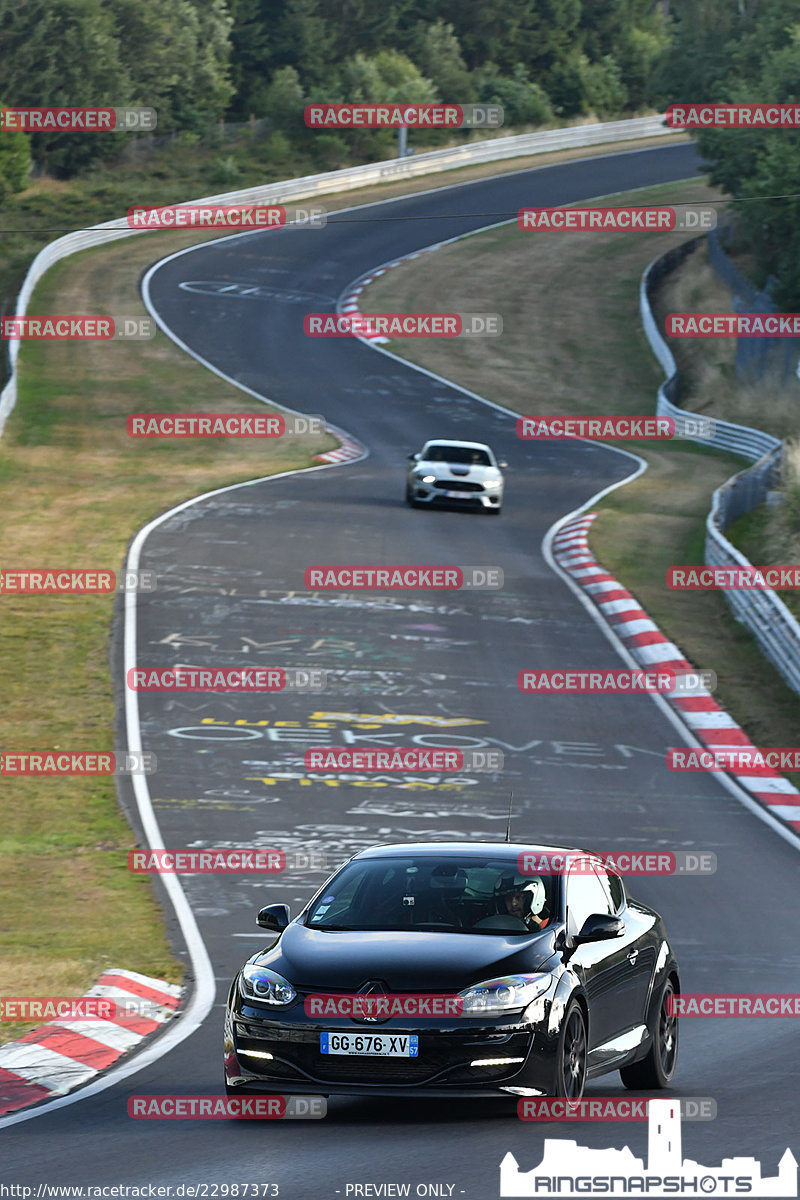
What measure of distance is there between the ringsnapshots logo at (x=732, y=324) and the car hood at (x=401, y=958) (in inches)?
1714

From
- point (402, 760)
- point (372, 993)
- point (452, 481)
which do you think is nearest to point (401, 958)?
point (372, 993)

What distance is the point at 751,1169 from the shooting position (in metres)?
7.57

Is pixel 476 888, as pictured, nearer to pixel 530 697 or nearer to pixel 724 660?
pixel 530 697

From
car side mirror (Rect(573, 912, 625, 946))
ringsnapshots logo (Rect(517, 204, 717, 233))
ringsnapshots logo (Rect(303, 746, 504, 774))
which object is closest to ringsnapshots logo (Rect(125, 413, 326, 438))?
ringsnapshots logo (Rect(303, 746, 504, 774))

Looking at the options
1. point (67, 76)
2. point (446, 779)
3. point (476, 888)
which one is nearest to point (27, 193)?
point (67, 76)

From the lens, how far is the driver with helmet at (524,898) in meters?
9.21

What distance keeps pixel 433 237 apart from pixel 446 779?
5409 cm

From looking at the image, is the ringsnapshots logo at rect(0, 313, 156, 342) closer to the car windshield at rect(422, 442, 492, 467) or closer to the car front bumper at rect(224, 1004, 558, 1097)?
the car windshield at rect(422, 442, 492, 467)

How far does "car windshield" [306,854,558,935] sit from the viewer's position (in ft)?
30.2

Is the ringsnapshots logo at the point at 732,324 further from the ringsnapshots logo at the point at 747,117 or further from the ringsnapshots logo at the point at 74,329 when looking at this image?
the ringsnapshots logo at the point at 74,329

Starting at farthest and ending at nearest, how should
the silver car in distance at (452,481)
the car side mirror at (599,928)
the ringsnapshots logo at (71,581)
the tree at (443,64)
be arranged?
1. the tree at (443,64)
2. the silver car in distance at (452,481)
3. the ringsnapshots logo at (71,581)
4. the car side mirror at (599,928)

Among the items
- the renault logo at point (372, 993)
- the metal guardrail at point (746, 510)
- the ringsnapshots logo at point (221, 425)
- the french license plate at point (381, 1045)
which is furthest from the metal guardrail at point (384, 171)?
the french license plate at point (381, 1045)

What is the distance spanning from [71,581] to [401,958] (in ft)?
64.6

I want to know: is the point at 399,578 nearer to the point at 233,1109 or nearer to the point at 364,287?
the point at 233,1109
